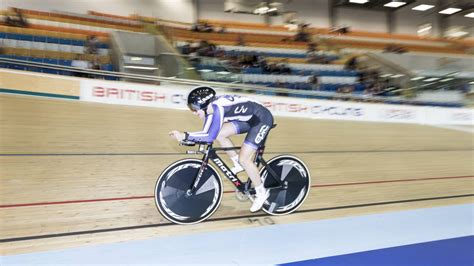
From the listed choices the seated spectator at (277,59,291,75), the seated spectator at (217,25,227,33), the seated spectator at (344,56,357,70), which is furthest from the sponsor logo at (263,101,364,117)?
the seated spectator at (217,25,227,33)

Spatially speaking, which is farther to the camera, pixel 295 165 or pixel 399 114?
pixel 399 114

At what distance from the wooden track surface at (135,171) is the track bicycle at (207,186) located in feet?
0.31

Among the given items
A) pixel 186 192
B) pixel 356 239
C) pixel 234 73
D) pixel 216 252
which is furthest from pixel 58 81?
pixel 356 239

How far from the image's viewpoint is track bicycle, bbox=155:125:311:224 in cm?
242

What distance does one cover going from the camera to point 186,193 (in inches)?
96.1

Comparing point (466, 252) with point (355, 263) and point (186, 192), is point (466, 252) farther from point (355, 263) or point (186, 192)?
point (186, 192)

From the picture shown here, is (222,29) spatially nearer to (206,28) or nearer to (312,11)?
(206,28)

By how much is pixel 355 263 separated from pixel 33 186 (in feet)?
7.71

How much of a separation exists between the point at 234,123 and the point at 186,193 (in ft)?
1.90

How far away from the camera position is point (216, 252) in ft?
6.88

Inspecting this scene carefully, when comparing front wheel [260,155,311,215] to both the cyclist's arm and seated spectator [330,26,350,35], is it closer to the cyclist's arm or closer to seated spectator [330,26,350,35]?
the cyclist's arm

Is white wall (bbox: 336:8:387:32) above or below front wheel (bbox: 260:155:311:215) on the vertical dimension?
above

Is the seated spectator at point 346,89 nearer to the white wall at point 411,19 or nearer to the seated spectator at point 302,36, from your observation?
the seated spectator at point 302,36

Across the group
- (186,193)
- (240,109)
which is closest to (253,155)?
(240,109)
